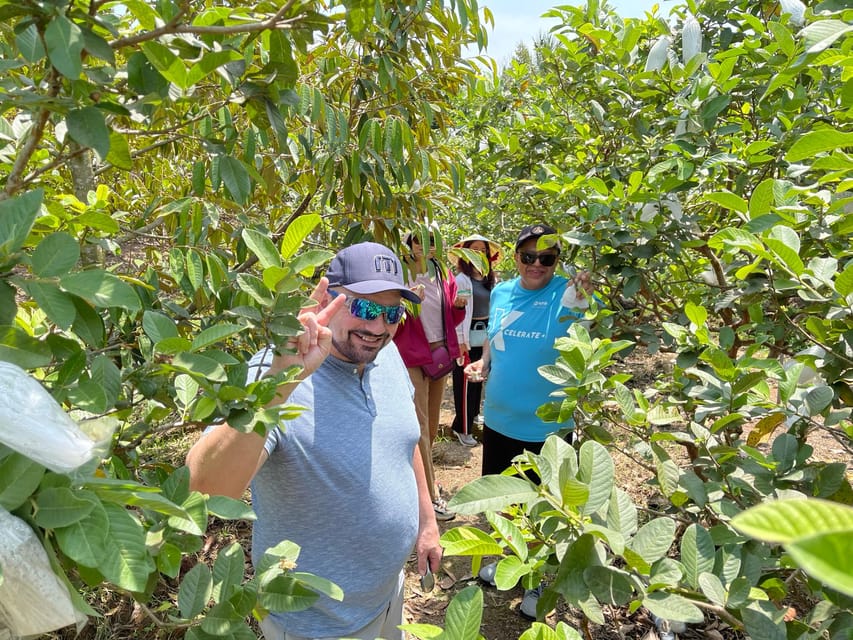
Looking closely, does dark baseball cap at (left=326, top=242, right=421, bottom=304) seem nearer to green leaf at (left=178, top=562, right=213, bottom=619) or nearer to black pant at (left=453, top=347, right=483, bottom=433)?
green leaf at (left=178, top=562, right=213, bottom=619)

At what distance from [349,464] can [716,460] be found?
0.96 metres

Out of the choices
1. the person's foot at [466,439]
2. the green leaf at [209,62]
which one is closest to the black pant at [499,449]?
the person's foot at [466,439]

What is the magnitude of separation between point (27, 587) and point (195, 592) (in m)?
0.29

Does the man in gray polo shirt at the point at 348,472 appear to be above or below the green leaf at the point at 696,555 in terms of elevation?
→ below

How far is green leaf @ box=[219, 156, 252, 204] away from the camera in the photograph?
3.74 ft

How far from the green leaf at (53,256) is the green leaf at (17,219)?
0.03 meters

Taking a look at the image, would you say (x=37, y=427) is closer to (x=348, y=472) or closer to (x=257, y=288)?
(x=257, y=288)

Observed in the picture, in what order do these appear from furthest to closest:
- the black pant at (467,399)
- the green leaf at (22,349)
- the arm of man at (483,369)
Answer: the black pant at (467,399), the arm of man at (483,369), the green leaf at (22,349)

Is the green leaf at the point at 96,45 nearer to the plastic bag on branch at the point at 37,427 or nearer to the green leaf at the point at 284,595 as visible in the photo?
the plastic bag on branch at the point at 37,427

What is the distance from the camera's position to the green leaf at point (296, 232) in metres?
0.90

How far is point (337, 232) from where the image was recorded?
2566 mm

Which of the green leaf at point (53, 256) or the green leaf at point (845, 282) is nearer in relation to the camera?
the green leaf at point (53, 256)

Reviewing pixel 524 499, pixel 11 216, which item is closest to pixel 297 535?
pixel 524 499

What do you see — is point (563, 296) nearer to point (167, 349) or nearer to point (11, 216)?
point (167, 349)
